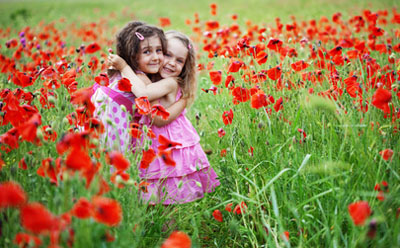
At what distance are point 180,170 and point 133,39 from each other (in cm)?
101

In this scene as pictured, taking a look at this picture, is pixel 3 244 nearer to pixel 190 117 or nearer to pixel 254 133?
pixel 254 133

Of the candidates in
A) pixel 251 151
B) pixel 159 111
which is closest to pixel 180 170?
pixel 251 151

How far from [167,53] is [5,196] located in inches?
70.3

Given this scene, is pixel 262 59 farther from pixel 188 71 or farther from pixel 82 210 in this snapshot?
pixel 82 210

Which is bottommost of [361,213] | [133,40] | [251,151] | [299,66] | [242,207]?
[242,207]

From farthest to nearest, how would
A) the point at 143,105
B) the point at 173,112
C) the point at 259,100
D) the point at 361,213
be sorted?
1. the point at 173,112
2. the point at 259,100
3. the point at 143,105
4. the point at 361,213

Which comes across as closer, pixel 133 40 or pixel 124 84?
pixel 124 84

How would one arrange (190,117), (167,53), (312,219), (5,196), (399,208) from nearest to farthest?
(5,196) → (399,208) → (312,219) → (167,53) → (190,117)

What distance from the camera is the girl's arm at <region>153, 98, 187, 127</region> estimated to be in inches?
89.8

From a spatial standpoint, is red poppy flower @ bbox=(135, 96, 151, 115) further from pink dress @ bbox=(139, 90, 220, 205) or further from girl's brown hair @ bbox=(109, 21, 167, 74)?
girl's brown hair @ bbox=(109, 21, 167, 74)

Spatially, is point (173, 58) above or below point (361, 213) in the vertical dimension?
above

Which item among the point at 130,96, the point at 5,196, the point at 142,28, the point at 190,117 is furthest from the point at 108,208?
the point at 190,117

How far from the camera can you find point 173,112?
7.70 ft

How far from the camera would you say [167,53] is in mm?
2523
